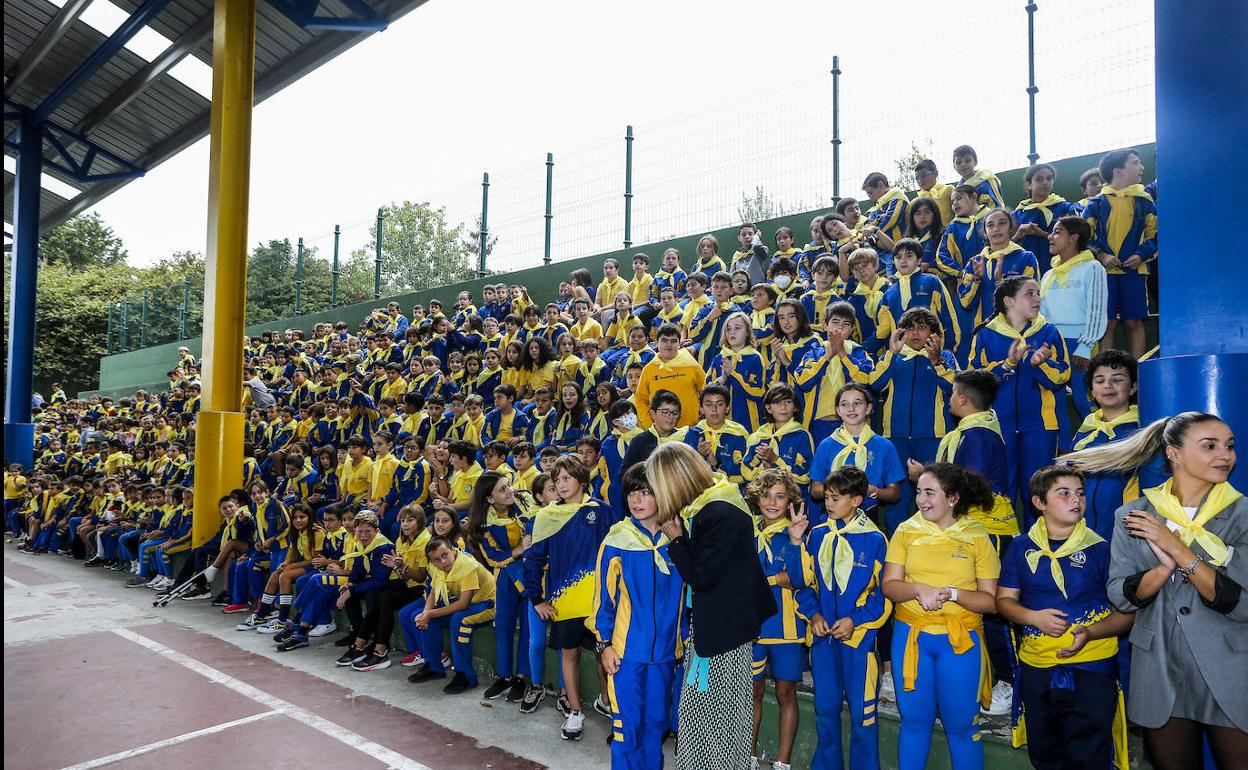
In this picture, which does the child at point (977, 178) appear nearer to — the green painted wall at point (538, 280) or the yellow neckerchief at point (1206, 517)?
the green painted wall at point (538, 280)

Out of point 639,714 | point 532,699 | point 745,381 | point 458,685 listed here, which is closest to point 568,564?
point 532,699

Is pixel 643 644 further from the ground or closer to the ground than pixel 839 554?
closer to the ground

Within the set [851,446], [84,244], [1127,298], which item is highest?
[84,244]

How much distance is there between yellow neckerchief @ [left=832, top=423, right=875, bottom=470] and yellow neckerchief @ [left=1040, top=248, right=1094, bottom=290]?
1.79 meters

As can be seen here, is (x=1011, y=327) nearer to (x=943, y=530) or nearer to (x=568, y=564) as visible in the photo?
(x=943, y=530)

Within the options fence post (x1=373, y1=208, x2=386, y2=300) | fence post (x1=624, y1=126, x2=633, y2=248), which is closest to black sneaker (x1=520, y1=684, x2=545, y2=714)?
fence post (x1=624, y1=126, x2=633, y2=248)

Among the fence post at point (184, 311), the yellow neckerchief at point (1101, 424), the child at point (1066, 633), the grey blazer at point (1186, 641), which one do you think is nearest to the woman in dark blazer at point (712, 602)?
the child at point (1066, 633)

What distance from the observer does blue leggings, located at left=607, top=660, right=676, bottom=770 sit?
12.9 feet

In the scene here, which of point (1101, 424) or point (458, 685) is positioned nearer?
point (1101, 424)

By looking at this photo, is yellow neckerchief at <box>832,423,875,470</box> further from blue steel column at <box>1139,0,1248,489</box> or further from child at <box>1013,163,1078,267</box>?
child at <box>1013,163,1078,267</box>

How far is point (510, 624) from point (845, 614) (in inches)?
111

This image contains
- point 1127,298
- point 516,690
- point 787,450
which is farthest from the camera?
point 1127,298

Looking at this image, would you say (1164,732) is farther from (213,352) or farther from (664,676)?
(213,352)

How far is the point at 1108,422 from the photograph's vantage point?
460 cm
